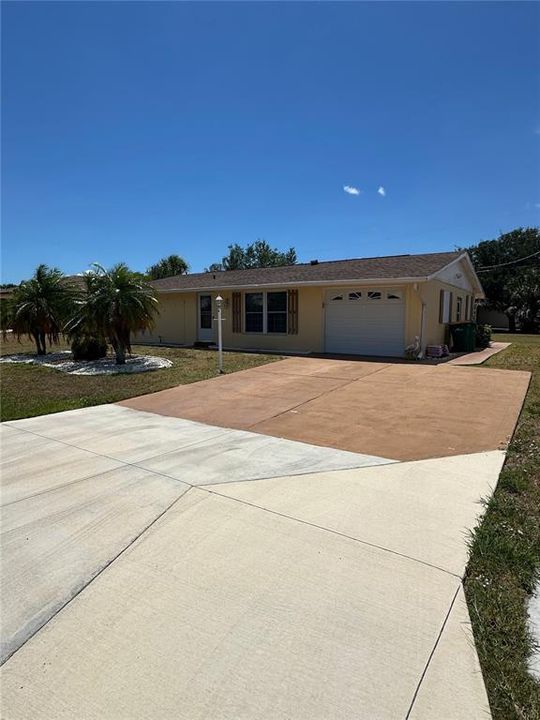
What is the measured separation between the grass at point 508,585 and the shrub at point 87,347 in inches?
459

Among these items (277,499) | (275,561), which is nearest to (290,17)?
(277,499)

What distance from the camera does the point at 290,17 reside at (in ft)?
28.7

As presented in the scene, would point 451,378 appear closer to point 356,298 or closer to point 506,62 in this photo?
point 356,298

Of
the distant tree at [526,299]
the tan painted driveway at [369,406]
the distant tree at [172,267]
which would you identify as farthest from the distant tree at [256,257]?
the tan painted driveway at [369,406]

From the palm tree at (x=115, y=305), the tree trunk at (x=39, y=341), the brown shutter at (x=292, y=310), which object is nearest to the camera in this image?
the palm tree at (x=115, y=305)

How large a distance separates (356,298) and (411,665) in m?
12.7

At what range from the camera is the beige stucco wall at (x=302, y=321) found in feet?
42.8

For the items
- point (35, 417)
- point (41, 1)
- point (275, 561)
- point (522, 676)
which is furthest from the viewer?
point (41, 1)

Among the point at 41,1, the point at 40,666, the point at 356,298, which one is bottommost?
the point at 40,666

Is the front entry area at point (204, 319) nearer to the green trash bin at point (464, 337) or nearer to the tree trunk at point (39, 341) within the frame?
the tree trunk at point (39, 341)

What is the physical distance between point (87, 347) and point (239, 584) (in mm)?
11908

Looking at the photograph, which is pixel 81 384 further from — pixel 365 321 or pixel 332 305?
pixel 365 321

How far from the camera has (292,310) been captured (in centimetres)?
1495

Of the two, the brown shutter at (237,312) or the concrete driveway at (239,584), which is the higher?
the brown shutter at (237,312)
